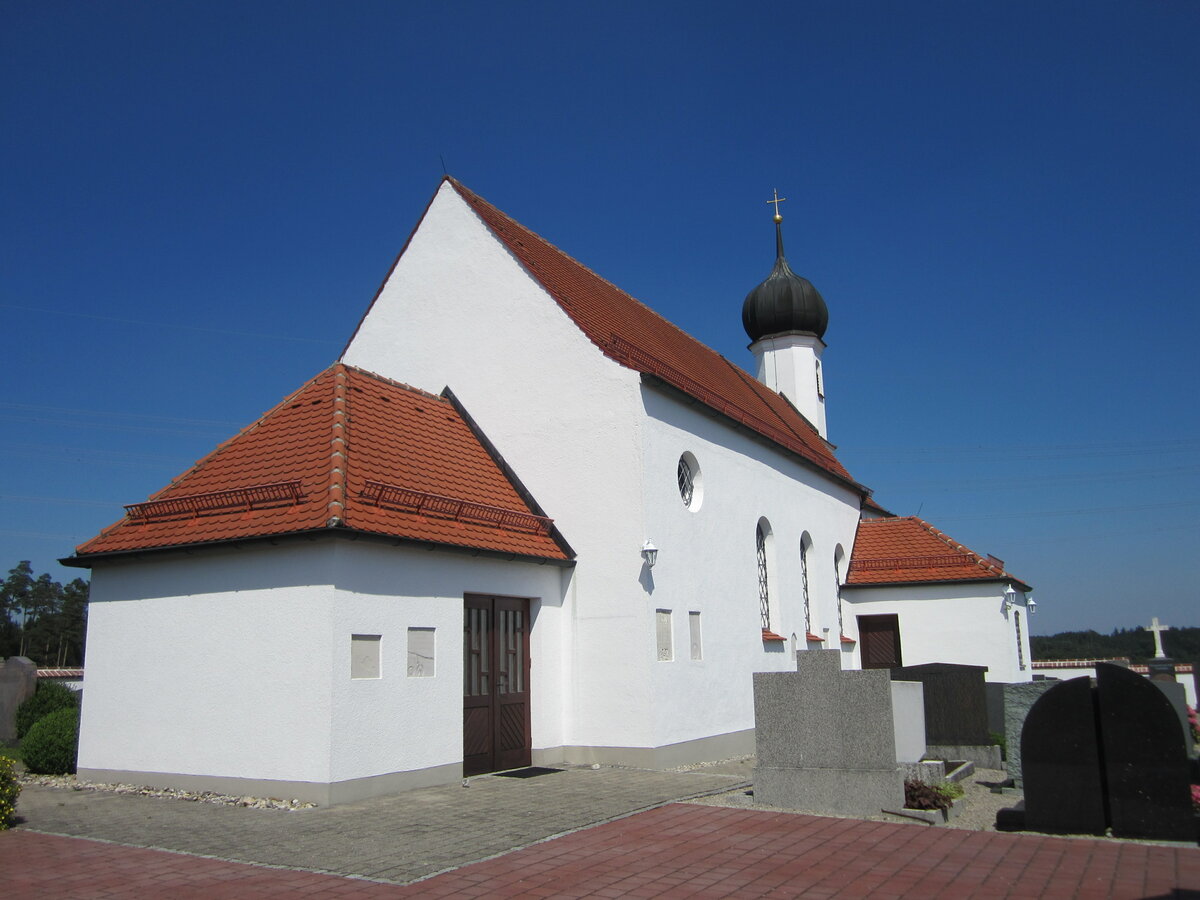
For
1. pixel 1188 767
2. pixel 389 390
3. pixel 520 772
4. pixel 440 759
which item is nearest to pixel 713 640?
pixel 520 772

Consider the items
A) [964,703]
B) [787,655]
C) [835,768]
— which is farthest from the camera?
[787,655]

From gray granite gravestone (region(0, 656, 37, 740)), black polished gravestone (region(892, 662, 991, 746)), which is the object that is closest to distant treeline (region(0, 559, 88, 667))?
gray granite gravestone (region(0, 656, 37, 740))

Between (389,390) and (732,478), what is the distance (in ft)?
21.9

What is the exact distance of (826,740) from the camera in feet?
33.3

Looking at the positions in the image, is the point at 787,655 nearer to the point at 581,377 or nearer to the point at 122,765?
the point at 581,377

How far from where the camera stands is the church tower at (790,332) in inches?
1299

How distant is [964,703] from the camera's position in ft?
48.3

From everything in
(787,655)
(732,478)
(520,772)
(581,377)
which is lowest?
(520,772)

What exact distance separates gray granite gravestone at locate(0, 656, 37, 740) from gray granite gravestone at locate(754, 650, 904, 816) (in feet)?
47.4

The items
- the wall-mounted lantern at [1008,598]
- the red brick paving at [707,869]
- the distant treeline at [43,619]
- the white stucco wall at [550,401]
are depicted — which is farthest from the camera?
the distant treeline at [43,619]

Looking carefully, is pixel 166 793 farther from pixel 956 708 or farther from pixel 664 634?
pixel 956 708

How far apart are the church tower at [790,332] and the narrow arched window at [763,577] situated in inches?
551

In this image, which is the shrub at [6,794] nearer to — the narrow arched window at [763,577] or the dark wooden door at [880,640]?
the narrow arched window at [763,577]

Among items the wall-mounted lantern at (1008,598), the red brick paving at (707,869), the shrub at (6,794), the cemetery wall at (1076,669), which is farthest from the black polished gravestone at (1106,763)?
the cemetery wall at (1076,669)
